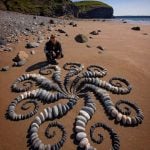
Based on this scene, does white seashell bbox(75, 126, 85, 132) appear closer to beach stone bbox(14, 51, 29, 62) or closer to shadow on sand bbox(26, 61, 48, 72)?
shadow on sand bbox(26, 61, 48, 72)

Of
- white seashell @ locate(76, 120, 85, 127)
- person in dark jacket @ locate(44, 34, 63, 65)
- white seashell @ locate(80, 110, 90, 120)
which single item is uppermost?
person in dark jacket @ locate(44, 34, 63, 65)

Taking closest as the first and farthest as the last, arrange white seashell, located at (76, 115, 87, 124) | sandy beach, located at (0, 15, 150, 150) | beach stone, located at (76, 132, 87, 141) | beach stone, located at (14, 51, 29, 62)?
beach stone, located at (76, 132, 87, 141) < sandy beach, located at (0, 15, 150, 150) < white seashell, located at (76, 115, 87, 124) < beach stone, located at (14, 51, 29, 62)

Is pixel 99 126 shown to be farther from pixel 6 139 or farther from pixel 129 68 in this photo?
pixel 129 68

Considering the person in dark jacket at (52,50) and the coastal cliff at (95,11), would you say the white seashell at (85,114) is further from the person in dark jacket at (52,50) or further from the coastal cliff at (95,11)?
the coastal cliff at (95,11)

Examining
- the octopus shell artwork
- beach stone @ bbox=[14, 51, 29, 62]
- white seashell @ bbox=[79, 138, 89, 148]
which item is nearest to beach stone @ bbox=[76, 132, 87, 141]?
the octopus shell artwork

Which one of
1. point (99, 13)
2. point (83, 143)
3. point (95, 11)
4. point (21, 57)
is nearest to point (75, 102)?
point (83, 143)

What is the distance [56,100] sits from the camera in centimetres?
776

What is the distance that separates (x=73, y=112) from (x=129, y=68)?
4600 mm

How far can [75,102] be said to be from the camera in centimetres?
757

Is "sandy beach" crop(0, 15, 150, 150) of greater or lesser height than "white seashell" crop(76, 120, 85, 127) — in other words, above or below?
below

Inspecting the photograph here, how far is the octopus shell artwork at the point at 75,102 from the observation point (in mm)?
6254

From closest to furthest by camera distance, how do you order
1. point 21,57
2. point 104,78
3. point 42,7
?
point 104,78, point 21,57, point 42,7

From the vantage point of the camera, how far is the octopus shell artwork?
625cm

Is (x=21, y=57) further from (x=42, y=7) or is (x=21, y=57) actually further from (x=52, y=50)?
(x=42, y=7)
